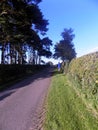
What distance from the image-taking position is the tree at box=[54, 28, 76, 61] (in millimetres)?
75188

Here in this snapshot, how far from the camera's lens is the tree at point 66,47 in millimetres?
75188

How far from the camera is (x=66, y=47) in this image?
75750mm

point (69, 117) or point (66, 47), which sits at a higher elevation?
point (66, 47)

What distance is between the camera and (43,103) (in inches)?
460

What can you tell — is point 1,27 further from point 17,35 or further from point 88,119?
point 88,119

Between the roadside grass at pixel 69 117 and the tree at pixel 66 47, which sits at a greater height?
the tree at pixel 66 47

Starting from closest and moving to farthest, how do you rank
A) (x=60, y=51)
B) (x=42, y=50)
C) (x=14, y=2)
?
(x=14, y=2), (x=42, y=50), (x=60, y=51)

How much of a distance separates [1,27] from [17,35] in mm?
2176

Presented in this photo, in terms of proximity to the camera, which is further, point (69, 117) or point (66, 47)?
point (66, 47)

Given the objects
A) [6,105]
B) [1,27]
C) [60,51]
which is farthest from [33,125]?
[60,51]

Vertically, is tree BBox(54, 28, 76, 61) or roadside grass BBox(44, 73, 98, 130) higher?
Result: tree BBox(54, 28, 76, 61)

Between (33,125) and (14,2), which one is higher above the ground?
(14,2)

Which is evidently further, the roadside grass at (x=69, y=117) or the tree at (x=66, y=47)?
the tree at (x=66, y=47)

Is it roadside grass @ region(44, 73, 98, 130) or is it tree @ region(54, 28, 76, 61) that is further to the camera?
tree @ region(54, 28, 76, 61)
